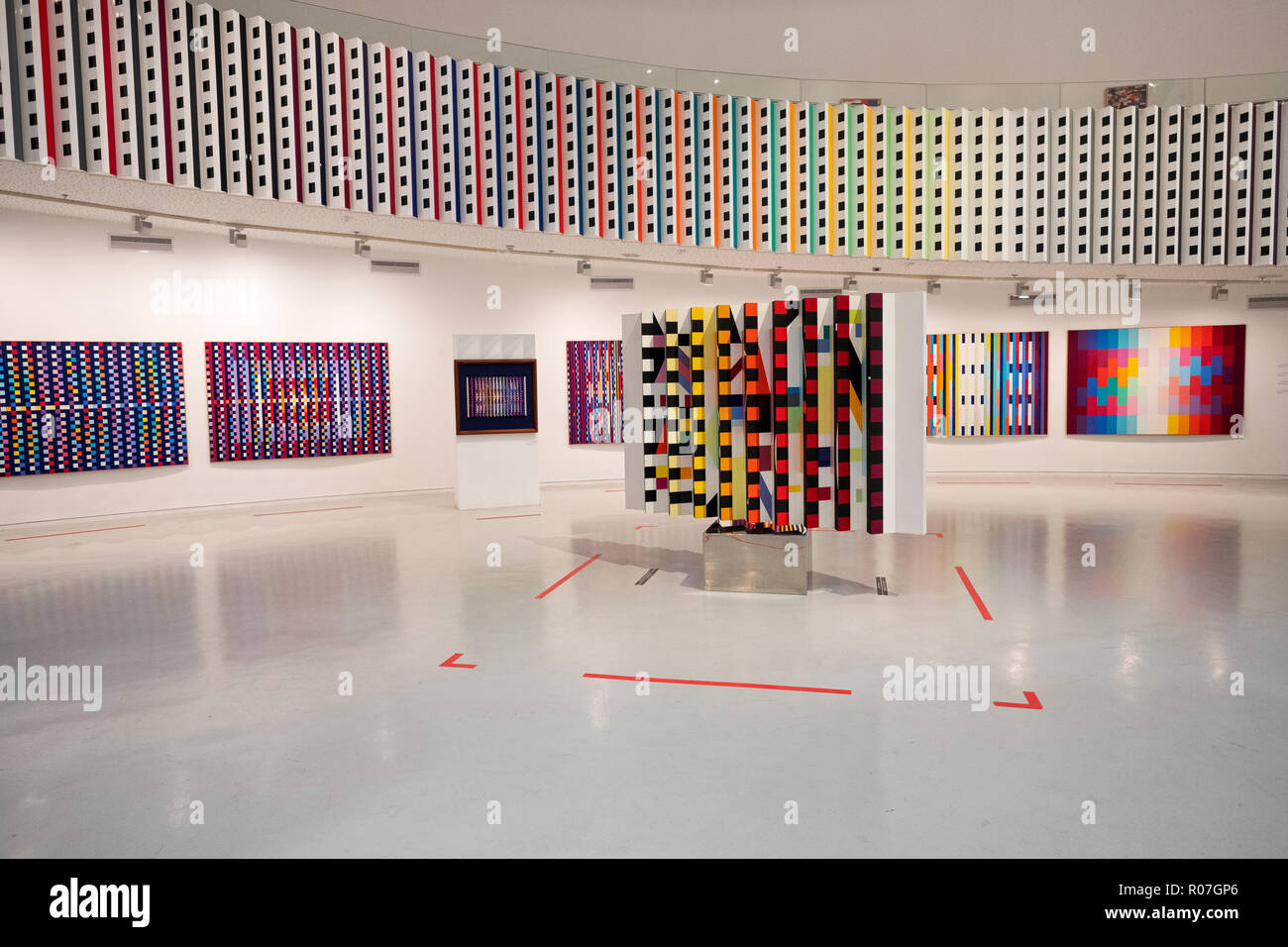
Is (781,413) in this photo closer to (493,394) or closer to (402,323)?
(493,394)

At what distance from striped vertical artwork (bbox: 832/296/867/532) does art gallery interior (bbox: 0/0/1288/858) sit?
1.3 inches

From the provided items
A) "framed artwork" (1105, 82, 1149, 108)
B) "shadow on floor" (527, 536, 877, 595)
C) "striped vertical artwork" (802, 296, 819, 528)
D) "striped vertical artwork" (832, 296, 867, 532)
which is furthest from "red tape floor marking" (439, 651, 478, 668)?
"framed artwork" (1105, 82, 1149, 108)

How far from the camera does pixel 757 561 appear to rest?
235 inches

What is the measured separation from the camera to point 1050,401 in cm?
1323

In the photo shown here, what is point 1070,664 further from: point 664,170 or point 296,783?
point 664,170

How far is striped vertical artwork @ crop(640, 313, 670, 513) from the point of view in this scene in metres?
6.20

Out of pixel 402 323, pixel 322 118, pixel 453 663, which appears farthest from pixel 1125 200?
pixel 453 663

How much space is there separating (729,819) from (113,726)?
2.85m

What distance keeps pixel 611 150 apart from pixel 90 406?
701cm

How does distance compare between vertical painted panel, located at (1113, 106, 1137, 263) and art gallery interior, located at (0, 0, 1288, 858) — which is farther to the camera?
vertical painted panel, located at (1113, 106, 1137, 263)

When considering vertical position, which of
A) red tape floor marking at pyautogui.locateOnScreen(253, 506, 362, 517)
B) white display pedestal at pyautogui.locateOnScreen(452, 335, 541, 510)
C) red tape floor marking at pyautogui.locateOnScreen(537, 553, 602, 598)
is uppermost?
white display pedestal at pyautogui.locateOnScreen(452, 335, 541, 510)

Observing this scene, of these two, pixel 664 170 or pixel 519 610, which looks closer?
pixel 519 610

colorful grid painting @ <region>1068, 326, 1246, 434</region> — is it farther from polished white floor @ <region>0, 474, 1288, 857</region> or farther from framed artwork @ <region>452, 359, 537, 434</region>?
framed artwork @ <region>452, 359, 537, 434</region>
